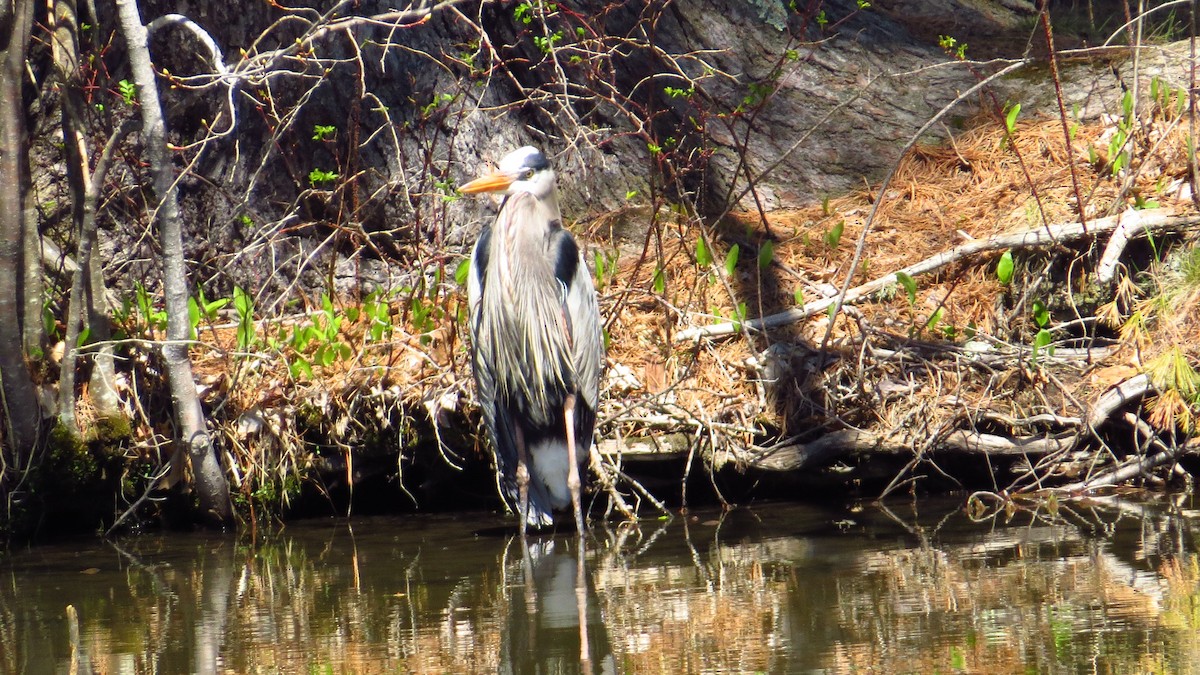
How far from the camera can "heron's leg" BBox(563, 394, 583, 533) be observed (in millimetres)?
4871

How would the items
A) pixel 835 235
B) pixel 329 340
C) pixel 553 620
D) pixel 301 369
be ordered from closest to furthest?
pixel 553 620 → pixel 301 369 → pixel 329 340 → pixel 835 235

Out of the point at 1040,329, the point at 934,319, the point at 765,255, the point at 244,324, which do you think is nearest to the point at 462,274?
the point at 244,324

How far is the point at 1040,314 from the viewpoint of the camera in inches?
226

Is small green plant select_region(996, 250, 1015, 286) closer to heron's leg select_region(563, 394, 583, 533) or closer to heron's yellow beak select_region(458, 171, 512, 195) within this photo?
heron's leg select_region(563, 394, 583, 533)

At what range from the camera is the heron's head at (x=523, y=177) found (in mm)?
5141

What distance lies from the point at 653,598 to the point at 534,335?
1.74 m

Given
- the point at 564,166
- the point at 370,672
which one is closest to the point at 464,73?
the point at 564,166

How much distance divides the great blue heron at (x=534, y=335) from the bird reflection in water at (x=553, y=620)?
53 centimetres

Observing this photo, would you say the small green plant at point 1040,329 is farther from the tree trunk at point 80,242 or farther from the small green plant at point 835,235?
the tree trunk at point 80,242

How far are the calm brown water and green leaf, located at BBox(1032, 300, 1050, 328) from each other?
1142 mm

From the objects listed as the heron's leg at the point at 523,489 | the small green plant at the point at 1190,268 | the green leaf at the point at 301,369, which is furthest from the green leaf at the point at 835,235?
the green leaf at the point at 301,369

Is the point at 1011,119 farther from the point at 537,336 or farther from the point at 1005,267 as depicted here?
the point at 537,336

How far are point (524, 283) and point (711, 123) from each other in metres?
2.48

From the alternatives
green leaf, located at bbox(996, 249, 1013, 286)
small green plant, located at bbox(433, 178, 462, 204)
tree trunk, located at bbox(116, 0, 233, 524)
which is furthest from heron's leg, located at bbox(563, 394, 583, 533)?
green leaf, located at bbox(996, 249, 1013, 286)
